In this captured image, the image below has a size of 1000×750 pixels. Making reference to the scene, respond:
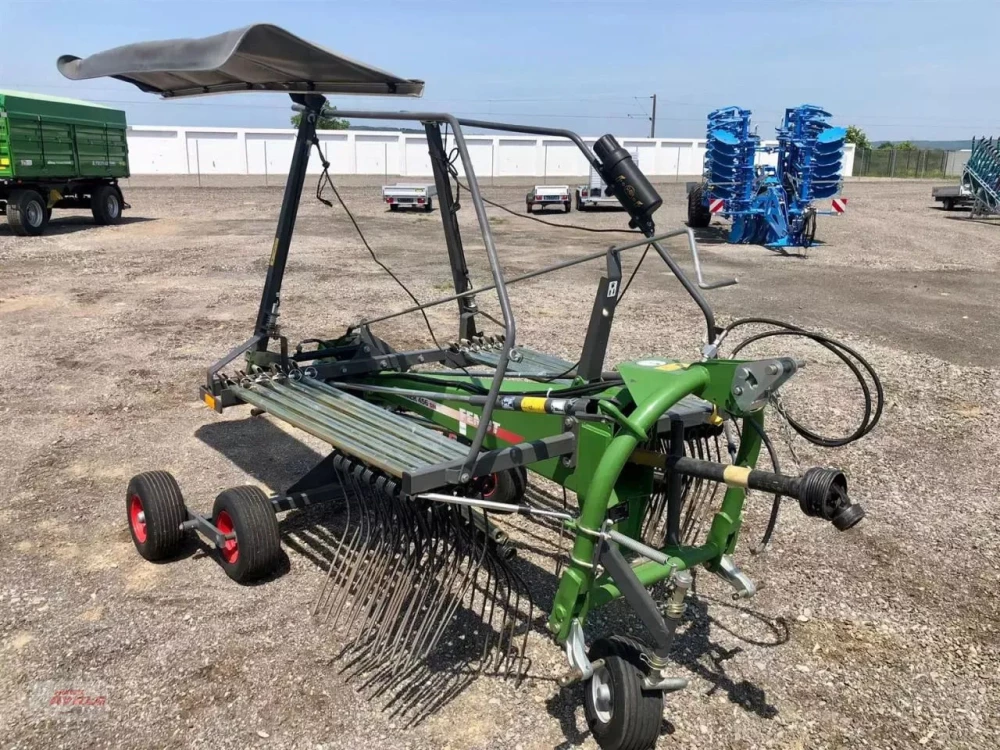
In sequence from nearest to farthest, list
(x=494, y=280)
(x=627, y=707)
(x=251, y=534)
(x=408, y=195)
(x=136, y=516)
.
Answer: (x=627, y=707), (x=494, y=280), (x=251, y=534), (x=136, y=516), (x=408, y=195)

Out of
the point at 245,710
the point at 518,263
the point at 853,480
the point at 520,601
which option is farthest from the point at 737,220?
the point at 245,710

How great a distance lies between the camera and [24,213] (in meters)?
14.8

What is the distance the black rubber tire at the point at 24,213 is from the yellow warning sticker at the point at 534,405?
15.1 meters

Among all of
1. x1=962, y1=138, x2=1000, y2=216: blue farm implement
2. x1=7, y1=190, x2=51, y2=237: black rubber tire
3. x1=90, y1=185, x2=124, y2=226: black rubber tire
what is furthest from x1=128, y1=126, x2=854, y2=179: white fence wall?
x1=7, y1=190, x2=51, y2=237: black rubber tire

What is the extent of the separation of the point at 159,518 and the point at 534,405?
74.0 inches

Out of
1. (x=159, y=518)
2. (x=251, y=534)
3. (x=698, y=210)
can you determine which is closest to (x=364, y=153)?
(x=698, y=210)

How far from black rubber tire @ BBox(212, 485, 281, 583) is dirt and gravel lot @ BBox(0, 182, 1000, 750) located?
0.10 meters

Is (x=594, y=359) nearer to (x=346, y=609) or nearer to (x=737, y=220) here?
(x=346, y=609)

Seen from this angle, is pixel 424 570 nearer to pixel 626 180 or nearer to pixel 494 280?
pixel 494 280

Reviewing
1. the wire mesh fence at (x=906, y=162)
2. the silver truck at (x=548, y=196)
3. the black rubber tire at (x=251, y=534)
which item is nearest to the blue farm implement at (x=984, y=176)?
the silver truck at (x=548, y=196)

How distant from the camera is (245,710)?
9.04 ft

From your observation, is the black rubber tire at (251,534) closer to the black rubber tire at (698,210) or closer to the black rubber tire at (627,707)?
the black rubber tire at (627,707)

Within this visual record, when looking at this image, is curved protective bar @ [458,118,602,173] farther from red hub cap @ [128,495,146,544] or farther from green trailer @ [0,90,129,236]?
green trailer @ [0,90,129,236]

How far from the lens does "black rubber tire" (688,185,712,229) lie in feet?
58.7
